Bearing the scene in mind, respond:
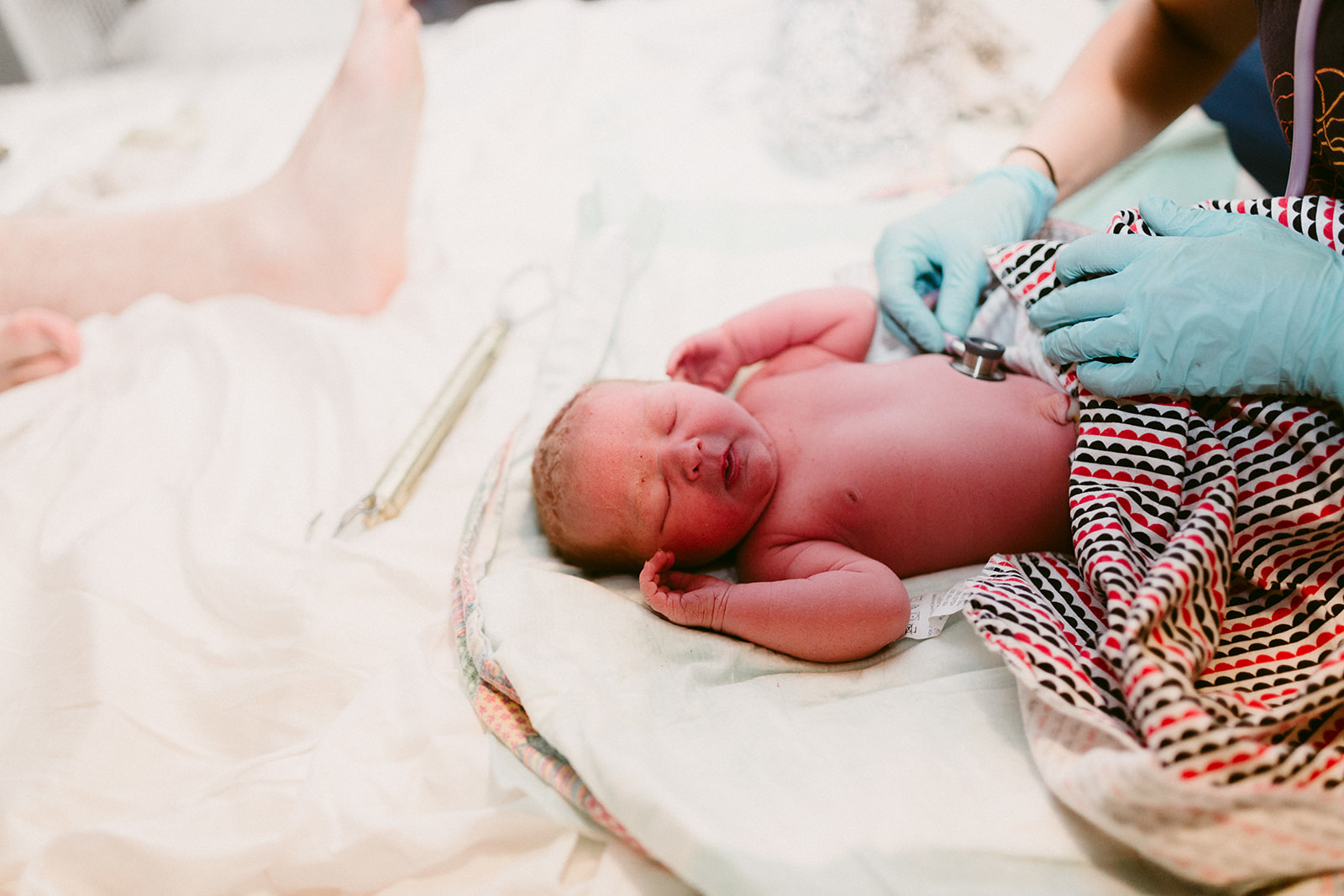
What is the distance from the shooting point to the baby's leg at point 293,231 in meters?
1.53

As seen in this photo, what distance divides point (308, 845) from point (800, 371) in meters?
1.01

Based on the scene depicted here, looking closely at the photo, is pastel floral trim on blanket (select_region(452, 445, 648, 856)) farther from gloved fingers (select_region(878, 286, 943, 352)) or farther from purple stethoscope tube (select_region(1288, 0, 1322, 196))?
purple stethoscope tube (select_region(1288, 0, 1322, 196))

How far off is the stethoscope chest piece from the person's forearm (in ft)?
1.54

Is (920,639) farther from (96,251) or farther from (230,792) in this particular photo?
(96,251)

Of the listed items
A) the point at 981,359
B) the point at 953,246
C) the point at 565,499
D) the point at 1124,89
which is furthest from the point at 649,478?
the point at 1124,89

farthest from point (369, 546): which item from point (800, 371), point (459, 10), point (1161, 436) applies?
point (459, 10)

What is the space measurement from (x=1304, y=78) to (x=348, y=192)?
1.62m

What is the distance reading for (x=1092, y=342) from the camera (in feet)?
3.19

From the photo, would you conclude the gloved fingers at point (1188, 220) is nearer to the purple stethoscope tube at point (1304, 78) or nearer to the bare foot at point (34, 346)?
the purple stethoscope tube at point (1304, 78)

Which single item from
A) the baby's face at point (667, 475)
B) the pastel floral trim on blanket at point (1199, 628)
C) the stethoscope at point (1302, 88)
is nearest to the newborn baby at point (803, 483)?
the baby's face at point (667, 475)

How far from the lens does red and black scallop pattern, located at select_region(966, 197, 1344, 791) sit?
686 millimetres

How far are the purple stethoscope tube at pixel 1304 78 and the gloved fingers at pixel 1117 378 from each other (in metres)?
0.33

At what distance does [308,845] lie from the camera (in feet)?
2.70

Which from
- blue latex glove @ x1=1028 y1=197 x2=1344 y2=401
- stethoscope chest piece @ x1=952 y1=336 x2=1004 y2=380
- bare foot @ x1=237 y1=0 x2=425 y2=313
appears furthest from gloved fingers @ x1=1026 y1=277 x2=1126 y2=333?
bare foot @ x1=237 y1=0 x2=425 y2=313
